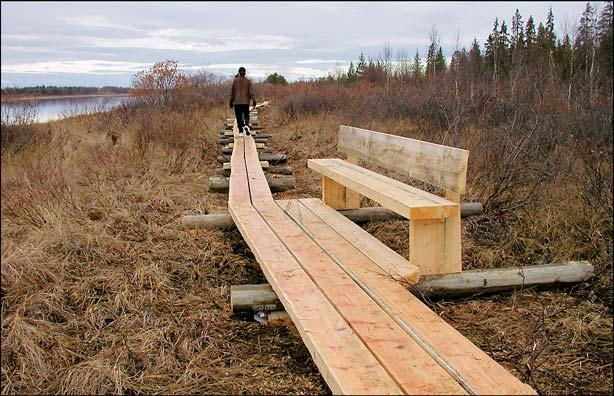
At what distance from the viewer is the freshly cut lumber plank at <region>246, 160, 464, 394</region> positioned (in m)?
2.11

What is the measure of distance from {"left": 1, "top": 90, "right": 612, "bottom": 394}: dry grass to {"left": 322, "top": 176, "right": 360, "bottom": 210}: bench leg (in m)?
0.50

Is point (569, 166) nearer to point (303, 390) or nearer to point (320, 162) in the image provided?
point (320, 162)

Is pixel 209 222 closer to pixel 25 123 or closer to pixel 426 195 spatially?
pixel 426 195

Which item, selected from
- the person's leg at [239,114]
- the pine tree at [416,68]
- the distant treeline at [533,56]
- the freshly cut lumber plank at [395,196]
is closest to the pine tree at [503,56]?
the distant treeline at [533,56]

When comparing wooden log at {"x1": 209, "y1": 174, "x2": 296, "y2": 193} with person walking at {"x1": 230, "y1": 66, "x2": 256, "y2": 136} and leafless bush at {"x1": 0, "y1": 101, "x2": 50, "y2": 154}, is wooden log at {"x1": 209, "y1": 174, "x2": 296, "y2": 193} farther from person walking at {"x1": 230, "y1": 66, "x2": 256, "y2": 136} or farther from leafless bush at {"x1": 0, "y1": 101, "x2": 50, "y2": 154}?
person walking at {"x1": 230, "y1": 66, "x2": 256, "y2": 136}

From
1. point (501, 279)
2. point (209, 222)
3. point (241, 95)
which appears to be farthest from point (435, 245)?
point (241, 95)

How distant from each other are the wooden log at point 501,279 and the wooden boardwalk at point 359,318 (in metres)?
0.32

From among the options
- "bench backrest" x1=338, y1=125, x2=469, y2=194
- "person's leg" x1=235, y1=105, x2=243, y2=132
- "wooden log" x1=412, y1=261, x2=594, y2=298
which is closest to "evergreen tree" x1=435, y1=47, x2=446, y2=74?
"person's leg" x1=235, y1=105, x2=243, y2=132

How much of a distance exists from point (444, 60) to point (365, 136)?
914 cm

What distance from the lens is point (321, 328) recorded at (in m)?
2.56

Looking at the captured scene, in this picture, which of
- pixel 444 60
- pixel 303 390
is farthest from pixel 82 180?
pixel 444 60

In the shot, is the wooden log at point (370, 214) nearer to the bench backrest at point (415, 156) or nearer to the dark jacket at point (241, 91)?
the bench backrest at point (415, 156)

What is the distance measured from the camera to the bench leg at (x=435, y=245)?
353 centimetres

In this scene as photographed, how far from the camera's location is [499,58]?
11656 millimetres
